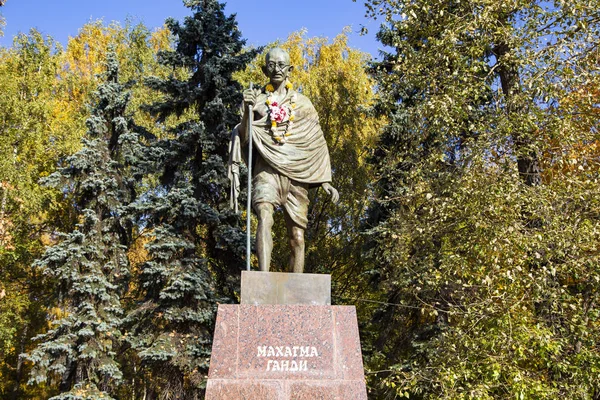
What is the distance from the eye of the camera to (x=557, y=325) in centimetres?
939

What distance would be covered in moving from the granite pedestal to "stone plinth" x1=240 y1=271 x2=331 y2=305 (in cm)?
21

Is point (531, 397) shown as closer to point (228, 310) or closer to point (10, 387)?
point (228, 310)

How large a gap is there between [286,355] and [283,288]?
0.68 m

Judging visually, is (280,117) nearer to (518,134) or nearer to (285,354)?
(285,354)

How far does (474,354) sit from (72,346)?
9.37m

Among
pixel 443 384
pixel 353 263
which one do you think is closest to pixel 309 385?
pixel 443 384

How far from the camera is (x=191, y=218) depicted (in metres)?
15.0

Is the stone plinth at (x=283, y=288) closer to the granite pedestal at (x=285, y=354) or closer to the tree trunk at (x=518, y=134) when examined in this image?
the granite pedestal at (x=285, y=354)

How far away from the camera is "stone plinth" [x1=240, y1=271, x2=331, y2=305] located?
6.18m

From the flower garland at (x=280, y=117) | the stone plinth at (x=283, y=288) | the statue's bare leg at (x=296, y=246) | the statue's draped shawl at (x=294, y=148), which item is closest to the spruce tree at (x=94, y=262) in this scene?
the statue's draped shawl at (x=294, y=148)

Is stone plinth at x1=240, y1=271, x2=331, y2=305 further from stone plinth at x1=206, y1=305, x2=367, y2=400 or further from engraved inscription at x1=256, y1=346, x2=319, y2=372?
engraved inscription at x1=256, y1=346, x2=319, y2=372

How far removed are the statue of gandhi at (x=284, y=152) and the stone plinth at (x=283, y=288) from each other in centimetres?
63

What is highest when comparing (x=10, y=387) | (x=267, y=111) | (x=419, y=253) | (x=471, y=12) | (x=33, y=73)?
(x=33, y=73)

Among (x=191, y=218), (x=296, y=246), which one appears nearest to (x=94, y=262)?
(x=191, y=218)
